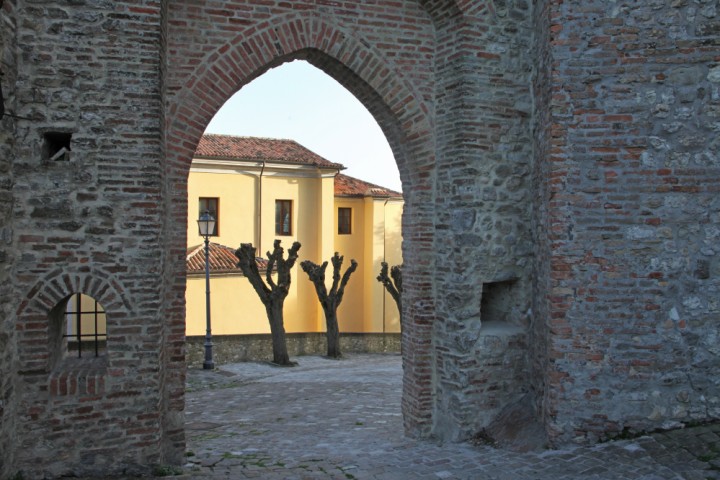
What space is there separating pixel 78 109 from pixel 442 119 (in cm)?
345

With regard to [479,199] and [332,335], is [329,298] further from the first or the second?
[479,199]

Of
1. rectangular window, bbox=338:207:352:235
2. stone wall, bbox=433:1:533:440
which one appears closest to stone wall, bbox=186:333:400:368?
rectangular window, bbox=338:207:352:235

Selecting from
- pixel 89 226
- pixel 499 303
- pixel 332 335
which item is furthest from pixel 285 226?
pixel 89 226

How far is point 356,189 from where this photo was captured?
27.4m

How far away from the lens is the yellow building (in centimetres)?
2212

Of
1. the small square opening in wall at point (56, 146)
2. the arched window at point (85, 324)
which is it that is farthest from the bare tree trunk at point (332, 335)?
the small square opening in wall at point (56, 146)

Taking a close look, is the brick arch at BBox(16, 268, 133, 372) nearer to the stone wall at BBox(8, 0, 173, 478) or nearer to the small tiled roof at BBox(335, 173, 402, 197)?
the stone wall at BBox(8, 0, 173, 478)

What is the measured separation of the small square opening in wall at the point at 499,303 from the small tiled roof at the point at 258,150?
18.4m

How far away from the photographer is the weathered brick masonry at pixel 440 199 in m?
4.75

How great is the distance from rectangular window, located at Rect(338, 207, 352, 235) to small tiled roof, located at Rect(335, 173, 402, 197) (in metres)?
0.75

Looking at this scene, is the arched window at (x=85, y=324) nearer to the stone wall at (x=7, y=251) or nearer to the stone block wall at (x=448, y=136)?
the stone wall at (x=7, y=251)

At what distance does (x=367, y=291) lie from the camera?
27.1 meters

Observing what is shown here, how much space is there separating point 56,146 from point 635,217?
506 cm

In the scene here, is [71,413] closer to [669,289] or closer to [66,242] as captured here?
[66,242]
